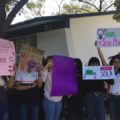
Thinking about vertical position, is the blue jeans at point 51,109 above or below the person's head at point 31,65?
below

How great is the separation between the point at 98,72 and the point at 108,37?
105 cm

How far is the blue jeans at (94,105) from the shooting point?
9.23 metres

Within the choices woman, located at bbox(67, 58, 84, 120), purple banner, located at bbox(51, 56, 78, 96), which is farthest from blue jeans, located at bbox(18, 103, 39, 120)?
woman, located at bbox(67, 58, 84, 120)

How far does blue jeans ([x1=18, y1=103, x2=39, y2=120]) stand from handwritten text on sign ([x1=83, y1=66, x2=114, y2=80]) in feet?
4.49

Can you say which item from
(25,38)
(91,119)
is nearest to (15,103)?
(91,119)

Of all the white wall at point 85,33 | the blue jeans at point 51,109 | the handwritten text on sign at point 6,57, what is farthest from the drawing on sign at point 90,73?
the white wall at point 85,33

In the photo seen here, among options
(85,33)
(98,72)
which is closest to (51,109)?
(98,72)

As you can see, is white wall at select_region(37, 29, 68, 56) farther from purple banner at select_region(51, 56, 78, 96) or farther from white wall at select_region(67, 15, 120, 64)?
purple banner at select_region(51, 56, 78, 96)

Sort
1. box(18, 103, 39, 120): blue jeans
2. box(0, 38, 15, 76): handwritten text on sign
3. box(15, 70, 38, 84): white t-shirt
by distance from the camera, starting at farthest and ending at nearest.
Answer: box(18, 103, 39, 120): blue jeans, box(15, 70, 38, 84): white t-shirt, box(0, 38, 15, 76): handwritten text on sign

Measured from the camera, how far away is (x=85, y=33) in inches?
574

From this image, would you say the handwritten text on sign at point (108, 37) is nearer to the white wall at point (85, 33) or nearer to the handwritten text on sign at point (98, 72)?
the handwritten text on sign at point (98, 72)

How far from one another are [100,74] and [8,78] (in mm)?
2180

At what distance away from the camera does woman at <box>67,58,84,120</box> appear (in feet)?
31.2

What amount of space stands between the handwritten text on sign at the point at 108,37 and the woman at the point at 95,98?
1043mm
